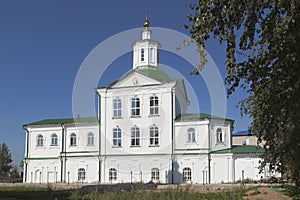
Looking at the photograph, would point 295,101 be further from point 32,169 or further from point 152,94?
point 32,169

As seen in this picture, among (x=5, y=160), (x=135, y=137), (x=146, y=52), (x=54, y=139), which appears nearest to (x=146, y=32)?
(x=146, y=52)

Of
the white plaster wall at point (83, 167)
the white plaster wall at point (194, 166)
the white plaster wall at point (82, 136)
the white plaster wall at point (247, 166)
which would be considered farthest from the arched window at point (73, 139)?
the white plaster wall at point (247, 166)

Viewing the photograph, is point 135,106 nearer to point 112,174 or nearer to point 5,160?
point 112,174

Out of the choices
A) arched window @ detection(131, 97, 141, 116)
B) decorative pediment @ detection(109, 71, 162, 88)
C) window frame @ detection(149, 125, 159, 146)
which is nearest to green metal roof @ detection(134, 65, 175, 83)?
decorative pediment @ detection(109, 71, 162, 88)

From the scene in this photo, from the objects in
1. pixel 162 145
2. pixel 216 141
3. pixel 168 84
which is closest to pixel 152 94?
pixel 168 84

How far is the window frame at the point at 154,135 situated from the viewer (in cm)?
3588

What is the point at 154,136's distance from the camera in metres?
36.0

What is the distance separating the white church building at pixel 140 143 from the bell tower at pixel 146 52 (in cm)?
51

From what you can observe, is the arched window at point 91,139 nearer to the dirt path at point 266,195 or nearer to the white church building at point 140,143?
the white church building at point 140,143

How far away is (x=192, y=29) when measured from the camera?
6.66 m

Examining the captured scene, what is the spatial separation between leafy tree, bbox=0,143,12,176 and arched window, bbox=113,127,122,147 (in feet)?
72.5

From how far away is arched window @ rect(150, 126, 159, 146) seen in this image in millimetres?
35844

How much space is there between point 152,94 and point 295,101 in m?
29.3

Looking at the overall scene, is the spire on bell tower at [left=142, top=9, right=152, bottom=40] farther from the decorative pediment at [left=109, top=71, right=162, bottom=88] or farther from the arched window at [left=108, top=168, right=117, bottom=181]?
the arched window at [left=108, top=168, right=117, bottom=181]
